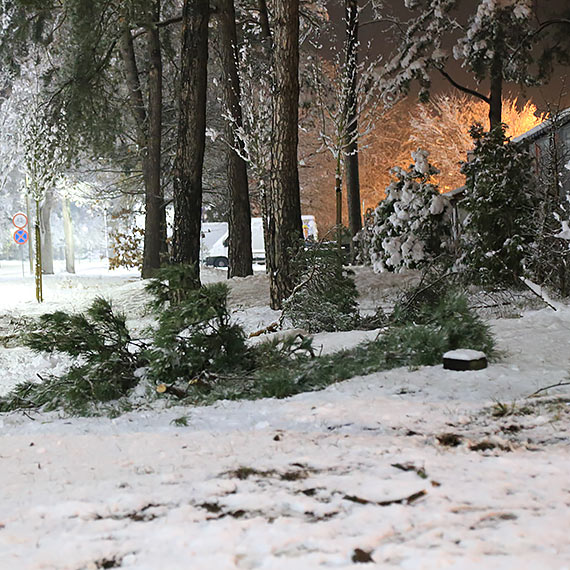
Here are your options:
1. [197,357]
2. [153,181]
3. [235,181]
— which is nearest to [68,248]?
[153,181]

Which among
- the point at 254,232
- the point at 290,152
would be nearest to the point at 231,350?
the point at 290,152

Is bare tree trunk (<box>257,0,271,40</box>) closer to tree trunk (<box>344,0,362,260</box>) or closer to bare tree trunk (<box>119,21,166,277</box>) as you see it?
tree trunk (<box>344,0,362,260</box>)

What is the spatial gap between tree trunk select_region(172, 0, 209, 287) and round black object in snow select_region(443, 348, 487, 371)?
789 centimetres

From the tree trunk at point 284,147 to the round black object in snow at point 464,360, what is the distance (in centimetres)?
620

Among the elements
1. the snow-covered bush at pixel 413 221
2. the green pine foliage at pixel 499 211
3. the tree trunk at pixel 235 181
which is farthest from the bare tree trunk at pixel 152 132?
the green pine foliage at pixel 499 211

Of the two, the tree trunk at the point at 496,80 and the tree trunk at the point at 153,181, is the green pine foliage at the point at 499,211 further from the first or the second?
the tree trunk at the point at 153,181

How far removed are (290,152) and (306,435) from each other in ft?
27.1

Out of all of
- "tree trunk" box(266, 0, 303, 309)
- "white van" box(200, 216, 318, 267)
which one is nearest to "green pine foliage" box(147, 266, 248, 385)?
"tree trunk" box(266, 0, 303, 309)

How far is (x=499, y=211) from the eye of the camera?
11961mm

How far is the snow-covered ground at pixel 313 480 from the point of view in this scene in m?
2.11

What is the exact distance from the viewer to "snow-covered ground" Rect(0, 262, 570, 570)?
83.0 inches

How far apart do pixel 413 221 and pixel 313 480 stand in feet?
43.4

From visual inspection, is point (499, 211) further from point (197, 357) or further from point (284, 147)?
point (197, 357)

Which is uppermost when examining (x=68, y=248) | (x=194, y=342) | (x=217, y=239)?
(x=217, y=239)
